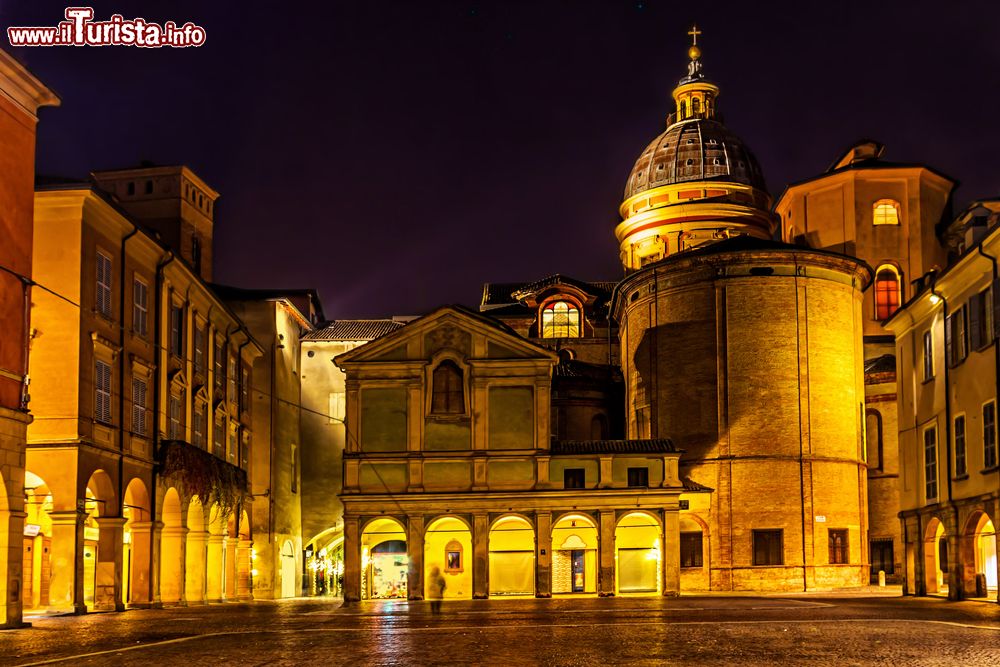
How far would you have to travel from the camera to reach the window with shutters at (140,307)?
125 feet

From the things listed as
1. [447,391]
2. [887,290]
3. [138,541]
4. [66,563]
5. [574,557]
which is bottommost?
[574,557]

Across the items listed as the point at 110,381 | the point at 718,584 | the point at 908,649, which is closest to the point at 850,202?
the point at 718,584

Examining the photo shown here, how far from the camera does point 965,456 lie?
37.2 metres

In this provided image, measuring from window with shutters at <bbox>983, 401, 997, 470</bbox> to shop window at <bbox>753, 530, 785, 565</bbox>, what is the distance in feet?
64.7

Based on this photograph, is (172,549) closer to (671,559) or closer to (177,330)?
(177,330)

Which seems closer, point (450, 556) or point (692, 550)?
point (450, 556)

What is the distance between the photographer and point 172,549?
132ft

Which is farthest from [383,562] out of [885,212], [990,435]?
[990,435]

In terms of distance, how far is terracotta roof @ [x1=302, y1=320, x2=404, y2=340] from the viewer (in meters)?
64.7

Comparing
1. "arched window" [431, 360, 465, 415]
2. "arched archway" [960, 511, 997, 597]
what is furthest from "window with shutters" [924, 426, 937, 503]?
"arched window" [431, 360, 465, 415]

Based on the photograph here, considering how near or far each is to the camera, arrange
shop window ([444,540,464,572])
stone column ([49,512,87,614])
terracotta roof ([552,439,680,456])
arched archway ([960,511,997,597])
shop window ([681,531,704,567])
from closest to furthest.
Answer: stone column ([49,512,87,614])
arched archway ([960,511,997,597])
terracotta roof ([552,439,680,456])
shop window ([444,540,464,572])
shop window ([681,531,704,567])

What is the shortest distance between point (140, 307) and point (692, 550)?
87.1ft

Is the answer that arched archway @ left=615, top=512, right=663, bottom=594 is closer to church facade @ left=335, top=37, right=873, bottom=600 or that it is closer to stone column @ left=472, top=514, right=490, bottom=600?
church facade @ left=335, top=37, right=873, bottom=600

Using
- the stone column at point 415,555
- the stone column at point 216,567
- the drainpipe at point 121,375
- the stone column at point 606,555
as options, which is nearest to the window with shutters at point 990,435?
the stone column at point 606,555
